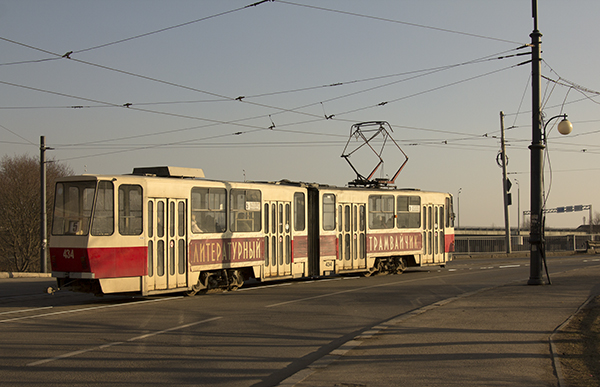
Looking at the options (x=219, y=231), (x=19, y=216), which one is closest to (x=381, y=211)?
(x=219, y=231)

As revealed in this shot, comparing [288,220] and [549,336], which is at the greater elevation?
[288,220]

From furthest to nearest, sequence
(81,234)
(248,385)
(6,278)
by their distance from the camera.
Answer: (6,278), (81,234), (248,385)

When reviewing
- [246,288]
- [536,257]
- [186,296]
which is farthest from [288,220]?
[536,257]

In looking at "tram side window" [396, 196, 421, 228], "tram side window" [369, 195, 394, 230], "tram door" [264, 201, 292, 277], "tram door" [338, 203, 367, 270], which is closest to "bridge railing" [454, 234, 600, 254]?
"tram side window" [396, 196, 421, 228]

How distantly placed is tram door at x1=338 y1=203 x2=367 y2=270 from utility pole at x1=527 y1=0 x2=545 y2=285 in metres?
6.20

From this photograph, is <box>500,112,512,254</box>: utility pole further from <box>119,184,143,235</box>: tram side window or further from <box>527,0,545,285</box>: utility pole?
<box>119,184,143,235</box>: tram side window

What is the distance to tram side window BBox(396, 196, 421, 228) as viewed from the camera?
73.6ft

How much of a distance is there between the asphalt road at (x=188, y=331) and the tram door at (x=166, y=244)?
552 millimetres

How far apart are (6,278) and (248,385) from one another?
2028 cm

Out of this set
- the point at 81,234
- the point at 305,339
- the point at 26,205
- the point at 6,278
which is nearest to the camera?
the point at 305,339

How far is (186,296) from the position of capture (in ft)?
51.7

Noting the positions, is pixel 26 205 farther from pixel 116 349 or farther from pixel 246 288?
pixel 116 349

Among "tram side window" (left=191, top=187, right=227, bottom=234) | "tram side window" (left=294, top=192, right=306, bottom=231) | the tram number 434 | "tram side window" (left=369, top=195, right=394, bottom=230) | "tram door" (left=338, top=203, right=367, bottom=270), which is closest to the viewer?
the tram number 434

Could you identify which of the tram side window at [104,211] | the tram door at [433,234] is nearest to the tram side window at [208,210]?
the tram side window at [104,211]
